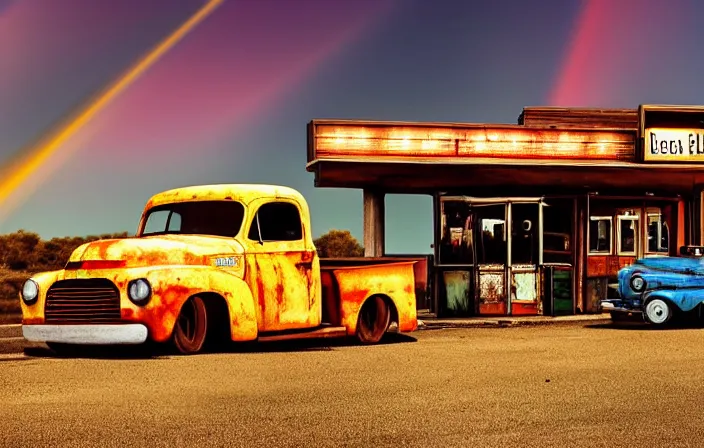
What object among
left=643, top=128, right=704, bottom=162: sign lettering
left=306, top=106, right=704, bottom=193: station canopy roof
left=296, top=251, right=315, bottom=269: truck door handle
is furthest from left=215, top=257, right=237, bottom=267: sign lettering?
left=643, top=128, right=704, bottom=162: sign lettering

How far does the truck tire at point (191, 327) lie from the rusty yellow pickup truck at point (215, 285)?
0.04 feet

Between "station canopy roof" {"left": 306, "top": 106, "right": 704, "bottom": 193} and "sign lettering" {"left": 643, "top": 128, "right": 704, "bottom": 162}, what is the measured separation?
47mm

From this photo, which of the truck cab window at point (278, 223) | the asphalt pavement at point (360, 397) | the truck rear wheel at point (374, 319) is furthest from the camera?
the truck rear wheel at point (374, 319)

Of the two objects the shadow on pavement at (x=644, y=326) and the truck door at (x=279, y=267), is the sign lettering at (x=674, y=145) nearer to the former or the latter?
the shadow on pavement at (x=644, y=326)

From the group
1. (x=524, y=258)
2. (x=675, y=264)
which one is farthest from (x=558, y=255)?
(x=675, y=264)

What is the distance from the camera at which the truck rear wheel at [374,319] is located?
509 inches

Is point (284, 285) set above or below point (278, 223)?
below

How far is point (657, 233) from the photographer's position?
67.1 ft

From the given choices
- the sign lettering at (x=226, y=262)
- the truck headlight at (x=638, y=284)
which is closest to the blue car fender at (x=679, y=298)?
the truck headlight at (x=638, y=284)

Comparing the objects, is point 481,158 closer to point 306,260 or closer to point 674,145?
point 674,145

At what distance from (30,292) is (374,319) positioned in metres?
4.65

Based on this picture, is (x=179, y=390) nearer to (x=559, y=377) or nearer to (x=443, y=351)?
(x=559, y=377)

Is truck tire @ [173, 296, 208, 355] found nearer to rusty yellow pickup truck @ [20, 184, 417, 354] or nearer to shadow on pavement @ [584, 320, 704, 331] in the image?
rusty yellow pickup truck @ [20, 184, 417, 354]

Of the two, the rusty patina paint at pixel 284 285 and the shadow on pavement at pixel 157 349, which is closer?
the shadow on pavement at pixel 157 349
